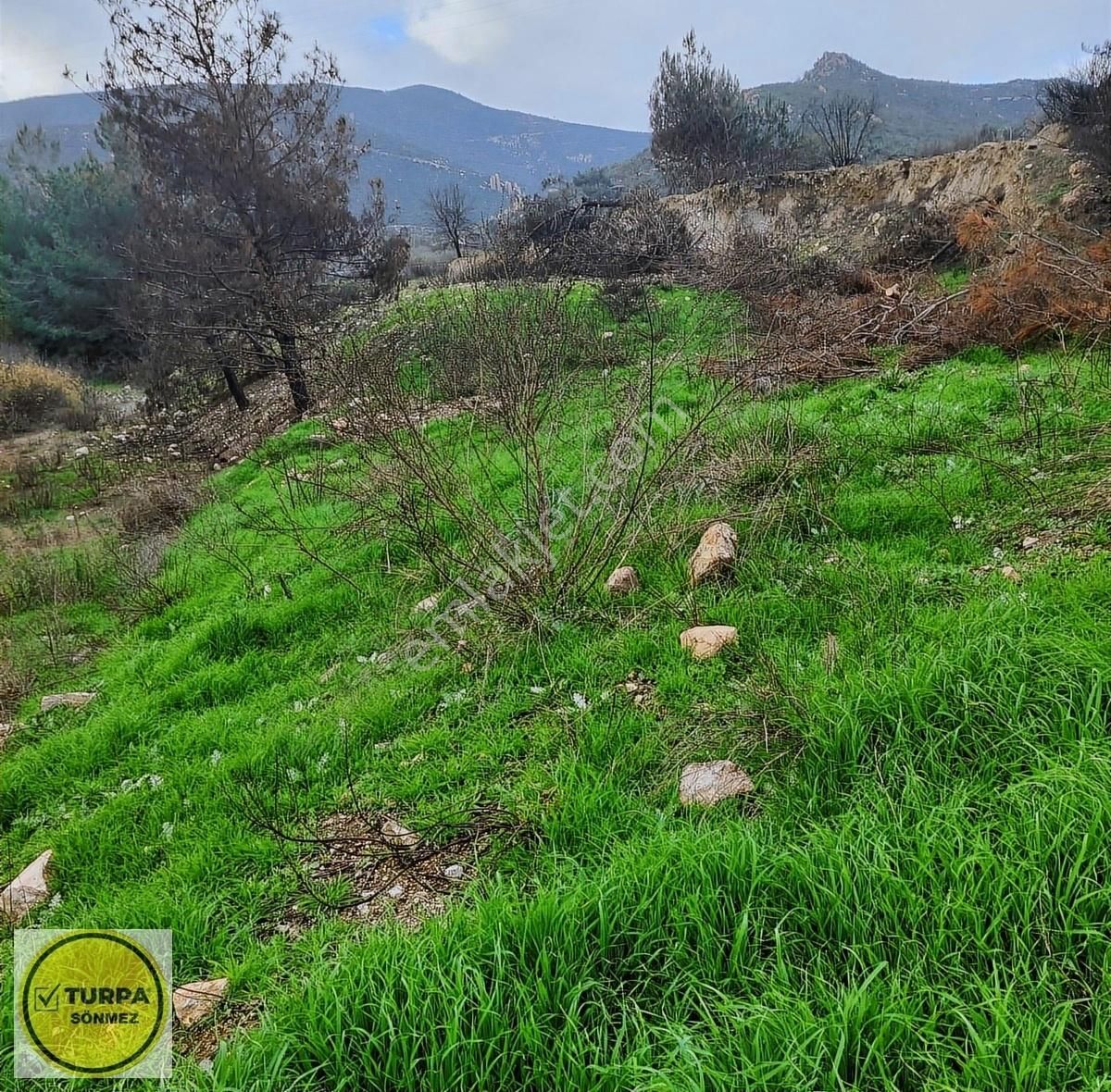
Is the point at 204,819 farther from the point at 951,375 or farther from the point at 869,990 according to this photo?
the point at 951,375

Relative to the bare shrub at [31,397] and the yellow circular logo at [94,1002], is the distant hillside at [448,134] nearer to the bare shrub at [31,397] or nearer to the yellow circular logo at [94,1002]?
the bare shrub at [31,397]

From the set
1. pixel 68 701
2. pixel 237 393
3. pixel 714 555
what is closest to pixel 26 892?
pixel 68 701

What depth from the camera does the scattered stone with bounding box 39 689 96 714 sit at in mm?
4039

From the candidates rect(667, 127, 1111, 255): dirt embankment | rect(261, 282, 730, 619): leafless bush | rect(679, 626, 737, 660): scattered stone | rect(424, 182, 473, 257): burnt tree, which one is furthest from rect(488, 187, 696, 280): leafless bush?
rect(424, 182, 473, 257): burnt tree

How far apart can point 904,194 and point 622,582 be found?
1525cm

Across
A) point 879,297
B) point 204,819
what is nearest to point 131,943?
point 204,819

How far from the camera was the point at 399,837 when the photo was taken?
2318 millimetres

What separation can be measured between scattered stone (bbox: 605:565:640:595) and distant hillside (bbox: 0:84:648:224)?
68966 mm

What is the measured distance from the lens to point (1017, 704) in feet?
6.77

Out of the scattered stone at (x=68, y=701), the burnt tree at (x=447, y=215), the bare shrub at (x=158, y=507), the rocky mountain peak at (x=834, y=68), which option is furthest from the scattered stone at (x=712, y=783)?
the rocky mountain peak at (x=834, y=68)

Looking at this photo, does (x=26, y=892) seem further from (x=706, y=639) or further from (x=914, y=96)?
(x=914, y=96)

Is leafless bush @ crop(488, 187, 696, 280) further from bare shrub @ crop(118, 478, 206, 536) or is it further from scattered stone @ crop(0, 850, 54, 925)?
bare shrub @ crop(118, 478, 206, 536)

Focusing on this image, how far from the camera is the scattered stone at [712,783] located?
2.13m

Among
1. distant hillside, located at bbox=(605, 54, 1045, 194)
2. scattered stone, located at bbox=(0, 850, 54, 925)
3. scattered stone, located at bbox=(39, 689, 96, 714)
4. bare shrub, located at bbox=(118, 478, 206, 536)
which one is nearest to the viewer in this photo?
scattered stone, located at bbox=(0, 850, 54, 925)
